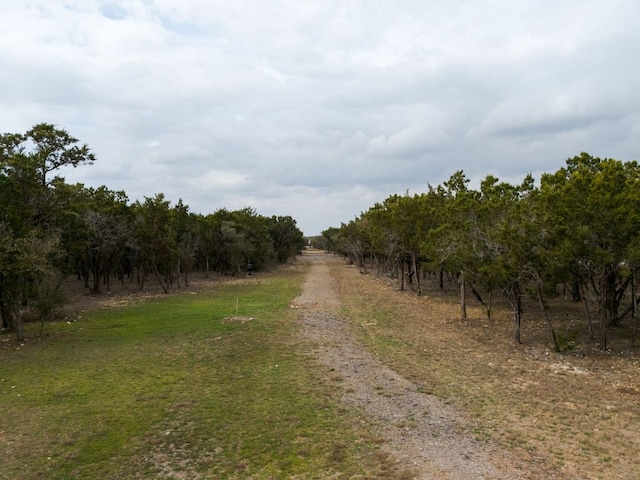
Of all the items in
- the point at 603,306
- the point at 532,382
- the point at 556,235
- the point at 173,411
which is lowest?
the point at 532,382

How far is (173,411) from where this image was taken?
39.9 feet

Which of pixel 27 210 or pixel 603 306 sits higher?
pixel 27 210

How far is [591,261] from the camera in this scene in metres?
17.5

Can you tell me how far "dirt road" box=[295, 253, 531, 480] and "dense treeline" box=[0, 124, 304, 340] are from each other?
1462 cm

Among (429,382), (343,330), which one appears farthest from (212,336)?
(429,382)

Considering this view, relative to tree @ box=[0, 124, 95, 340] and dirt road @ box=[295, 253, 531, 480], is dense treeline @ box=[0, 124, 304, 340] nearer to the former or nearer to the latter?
tree @ box=[0, 124, 95, 340]

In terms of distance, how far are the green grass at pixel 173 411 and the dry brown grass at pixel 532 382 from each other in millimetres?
3512

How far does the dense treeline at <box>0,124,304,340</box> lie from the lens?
69.7 feet

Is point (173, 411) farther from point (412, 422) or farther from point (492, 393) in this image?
point (492, 393)

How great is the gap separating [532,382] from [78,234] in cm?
3042

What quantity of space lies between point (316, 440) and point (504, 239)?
516 inches

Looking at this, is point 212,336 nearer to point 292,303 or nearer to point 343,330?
point 343,330

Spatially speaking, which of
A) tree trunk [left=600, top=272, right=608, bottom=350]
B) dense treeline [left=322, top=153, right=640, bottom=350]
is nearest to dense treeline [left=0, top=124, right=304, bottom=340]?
dense treeline [left=322, top=153, right=640, bottom=350]

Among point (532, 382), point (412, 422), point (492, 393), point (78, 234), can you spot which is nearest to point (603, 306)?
point (532, 382)
